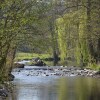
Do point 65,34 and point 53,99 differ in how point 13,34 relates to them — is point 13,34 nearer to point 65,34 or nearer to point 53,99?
point 53,99

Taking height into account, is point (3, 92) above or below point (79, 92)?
above

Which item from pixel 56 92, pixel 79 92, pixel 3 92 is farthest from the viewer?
pixel 79 92

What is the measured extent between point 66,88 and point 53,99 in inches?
203

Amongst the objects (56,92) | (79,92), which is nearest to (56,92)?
(56,92)

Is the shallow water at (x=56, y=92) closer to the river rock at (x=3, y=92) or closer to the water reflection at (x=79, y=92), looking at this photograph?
the water reflection at (x=79, y=92)

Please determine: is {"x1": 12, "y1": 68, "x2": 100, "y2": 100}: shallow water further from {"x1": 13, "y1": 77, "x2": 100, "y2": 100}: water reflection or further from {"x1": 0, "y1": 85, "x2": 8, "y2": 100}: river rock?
{"x1": 0, "y1": 85, "x2": 8, "y2": 100}: river rock

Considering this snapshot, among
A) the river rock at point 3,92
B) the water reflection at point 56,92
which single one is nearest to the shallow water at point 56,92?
the water reflection at point 56,92

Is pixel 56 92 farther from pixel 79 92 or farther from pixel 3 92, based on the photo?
pixel 3 92

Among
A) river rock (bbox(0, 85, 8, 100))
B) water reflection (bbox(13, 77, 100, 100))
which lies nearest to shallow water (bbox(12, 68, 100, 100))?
water reflection (bbox(13, 77, 100, 100))

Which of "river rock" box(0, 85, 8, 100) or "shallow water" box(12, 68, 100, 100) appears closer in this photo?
"river rock" box(0, 85, 8, 100)

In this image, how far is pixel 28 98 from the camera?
2044 cm

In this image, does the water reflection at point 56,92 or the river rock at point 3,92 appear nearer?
the river rock at point 3,92

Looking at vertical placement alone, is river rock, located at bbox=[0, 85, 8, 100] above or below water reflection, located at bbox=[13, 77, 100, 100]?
above

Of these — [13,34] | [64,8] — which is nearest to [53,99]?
[13,34]
